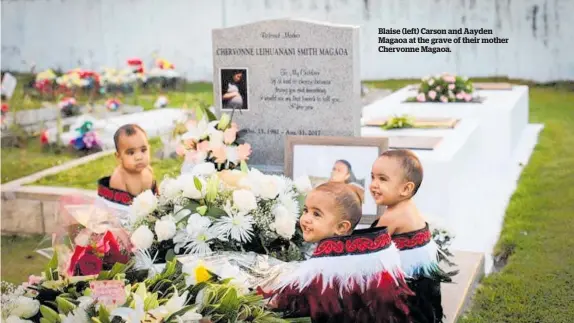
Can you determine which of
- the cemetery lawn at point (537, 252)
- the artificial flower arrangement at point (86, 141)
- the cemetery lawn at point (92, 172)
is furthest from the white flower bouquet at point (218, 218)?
the artificial flower arrangement at point (86, 141)

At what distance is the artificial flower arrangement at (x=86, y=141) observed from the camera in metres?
6.78

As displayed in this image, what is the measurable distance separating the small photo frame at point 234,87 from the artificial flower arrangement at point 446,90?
348 centimetres

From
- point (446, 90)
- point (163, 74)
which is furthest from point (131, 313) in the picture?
point (163, 74)

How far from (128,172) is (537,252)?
90.9 inches

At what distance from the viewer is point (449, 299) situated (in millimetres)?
2980

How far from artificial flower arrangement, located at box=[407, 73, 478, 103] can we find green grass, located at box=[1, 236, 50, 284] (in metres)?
3.53

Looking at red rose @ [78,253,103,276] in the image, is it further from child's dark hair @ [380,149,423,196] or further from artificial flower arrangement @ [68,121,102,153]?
artificial flower arrangement @ [68,121,102,153]

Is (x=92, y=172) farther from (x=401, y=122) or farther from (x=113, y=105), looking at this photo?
(x=113, y=105)

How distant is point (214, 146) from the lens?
3375 millimetres

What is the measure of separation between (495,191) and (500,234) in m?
1.03

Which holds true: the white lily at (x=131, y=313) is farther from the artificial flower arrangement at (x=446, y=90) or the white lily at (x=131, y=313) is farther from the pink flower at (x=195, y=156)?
the artificial flower arrangement at (x=446, y=90)

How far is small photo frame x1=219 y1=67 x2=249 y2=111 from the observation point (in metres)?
3.64

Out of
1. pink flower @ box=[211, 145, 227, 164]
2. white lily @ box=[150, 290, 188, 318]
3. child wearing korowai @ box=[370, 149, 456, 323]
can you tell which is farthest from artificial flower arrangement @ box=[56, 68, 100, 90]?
white lily @ box=[150, 290, 188, 318]

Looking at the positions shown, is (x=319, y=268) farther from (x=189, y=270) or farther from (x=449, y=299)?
(x=449, y=299)
